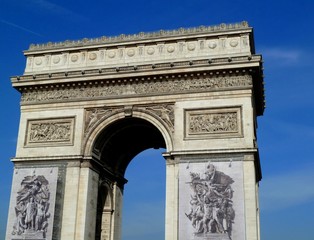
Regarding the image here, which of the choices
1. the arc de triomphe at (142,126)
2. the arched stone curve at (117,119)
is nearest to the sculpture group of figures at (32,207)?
the arc de triomphe at (142,126)

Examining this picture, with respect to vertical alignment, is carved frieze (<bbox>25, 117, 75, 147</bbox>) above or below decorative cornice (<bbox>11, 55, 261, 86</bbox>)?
below

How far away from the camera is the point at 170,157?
875 inches

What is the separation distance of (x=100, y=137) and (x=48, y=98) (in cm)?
337

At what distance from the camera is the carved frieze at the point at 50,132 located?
23.7m

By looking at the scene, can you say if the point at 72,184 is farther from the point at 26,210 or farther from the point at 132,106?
the point at 132,106

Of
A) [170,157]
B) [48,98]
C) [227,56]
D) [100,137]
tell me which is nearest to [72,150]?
[100,137]

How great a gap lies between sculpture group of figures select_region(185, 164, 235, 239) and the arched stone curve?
2.39 m

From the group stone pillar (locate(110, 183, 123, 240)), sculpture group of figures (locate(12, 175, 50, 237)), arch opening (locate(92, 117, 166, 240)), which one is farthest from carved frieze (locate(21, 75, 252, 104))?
stone pillar (locate(110, 183, 123, 240))

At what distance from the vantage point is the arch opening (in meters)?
24.2

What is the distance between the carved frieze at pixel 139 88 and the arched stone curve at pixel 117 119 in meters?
1.01

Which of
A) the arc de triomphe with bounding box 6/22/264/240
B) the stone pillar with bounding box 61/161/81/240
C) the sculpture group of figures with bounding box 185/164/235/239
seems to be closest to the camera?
the sculpture group of figures with bounding box 185/164/235/239

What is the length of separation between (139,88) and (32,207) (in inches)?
294

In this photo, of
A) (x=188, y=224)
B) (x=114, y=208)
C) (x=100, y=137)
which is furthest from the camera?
(x=114, y=208)

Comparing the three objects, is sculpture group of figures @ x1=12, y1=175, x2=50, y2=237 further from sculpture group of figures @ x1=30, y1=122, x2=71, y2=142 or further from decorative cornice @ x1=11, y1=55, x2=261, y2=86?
decorative cornice @ x1=11, y1=55, x2=261, y2=86
